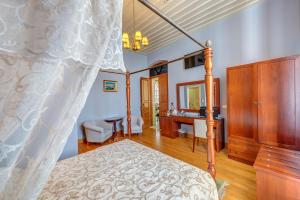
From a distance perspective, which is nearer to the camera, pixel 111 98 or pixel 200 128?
pixel 200 128

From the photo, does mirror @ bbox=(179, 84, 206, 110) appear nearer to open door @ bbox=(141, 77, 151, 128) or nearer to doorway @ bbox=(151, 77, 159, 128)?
doorway @ bbox=(151, 77, 159, 128)

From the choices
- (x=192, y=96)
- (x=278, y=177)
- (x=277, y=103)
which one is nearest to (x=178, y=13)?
(x=192, y=96)

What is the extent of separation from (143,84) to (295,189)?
4.93 m

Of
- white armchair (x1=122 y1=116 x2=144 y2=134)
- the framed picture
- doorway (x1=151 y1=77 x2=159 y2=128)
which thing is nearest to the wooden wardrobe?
white armchair (x1=122 y1=116 x2=144 y2=134)

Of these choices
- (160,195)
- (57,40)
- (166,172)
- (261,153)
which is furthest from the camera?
(261,153)

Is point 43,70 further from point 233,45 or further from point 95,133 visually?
point 233,45

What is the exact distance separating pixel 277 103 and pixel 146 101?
4.27 m

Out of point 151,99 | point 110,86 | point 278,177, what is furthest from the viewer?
point 151,99

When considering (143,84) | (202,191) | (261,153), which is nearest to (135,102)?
(143,84)

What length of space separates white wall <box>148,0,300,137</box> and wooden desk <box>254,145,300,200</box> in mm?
1964

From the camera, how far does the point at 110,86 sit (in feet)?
16.1

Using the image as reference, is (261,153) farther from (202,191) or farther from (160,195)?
(160,195)

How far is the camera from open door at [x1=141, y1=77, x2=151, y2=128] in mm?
5787

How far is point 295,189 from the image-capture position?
53.6 inches
